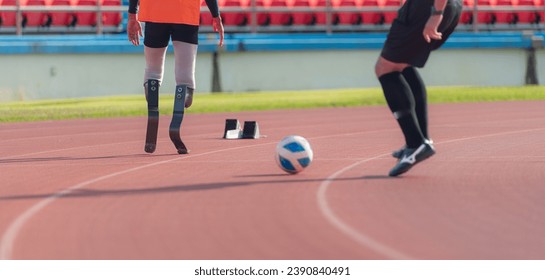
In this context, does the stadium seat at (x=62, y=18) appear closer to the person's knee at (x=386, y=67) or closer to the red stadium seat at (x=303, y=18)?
the red stadium seat at (x=303, y=18)

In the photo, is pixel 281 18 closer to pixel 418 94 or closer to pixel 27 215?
pixel 418 94

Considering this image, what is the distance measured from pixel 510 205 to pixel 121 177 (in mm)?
3503

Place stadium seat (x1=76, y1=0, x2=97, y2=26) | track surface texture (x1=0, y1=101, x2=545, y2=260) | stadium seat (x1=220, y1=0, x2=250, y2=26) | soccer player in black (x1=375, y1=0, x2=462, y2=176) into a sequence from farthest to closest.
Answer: stadium seat (x1=220, y1=0, x2=250, y2=26), stadium seat (x1=76, y1=0, x2=97, y2=26), soccer player in black (x1=375, y1=0, x2=462, y2=176), track surface texture (x1=0, y1=101, x2=545, y2=260)

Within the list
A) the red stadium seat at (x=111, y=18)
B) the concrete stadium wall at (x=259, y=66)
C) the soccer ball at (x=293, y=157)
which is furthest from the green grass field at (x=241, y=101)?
the soccer ball at (x=293, y=157)

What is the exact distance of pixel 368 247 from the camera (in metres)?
6.52

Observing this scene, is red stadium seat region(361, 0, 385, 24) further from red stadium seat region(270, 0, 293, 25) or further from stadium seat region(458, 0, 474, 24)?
stadium seat region(458, 0, 474, 24)

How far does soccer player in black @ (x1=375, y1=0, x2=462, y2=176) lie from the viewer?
9766mm

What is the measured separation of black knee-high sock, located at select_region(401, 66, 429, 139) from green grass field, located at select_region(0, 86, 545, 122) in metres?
10.4

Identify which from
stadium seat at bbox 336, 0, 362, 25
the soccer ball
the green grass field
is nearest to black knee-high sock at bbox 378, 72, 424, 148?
the soccer ball

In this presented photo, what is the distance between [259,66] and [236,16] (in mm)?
2406

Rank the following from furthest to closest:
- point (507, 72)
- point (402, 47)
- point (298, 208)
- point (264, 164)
→ point (507, 72) → point (264, 164) → point (402, 47) → point (298, 208)

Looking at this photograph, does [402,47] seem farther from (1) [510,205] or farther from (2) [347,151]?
(2) [347,151]

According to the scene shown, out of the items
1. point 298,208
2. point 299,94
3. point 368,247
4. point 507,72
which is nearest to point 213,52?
point 299,94

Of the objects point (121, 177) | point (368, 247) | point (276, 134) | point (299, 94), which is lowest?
point (299, 94)
